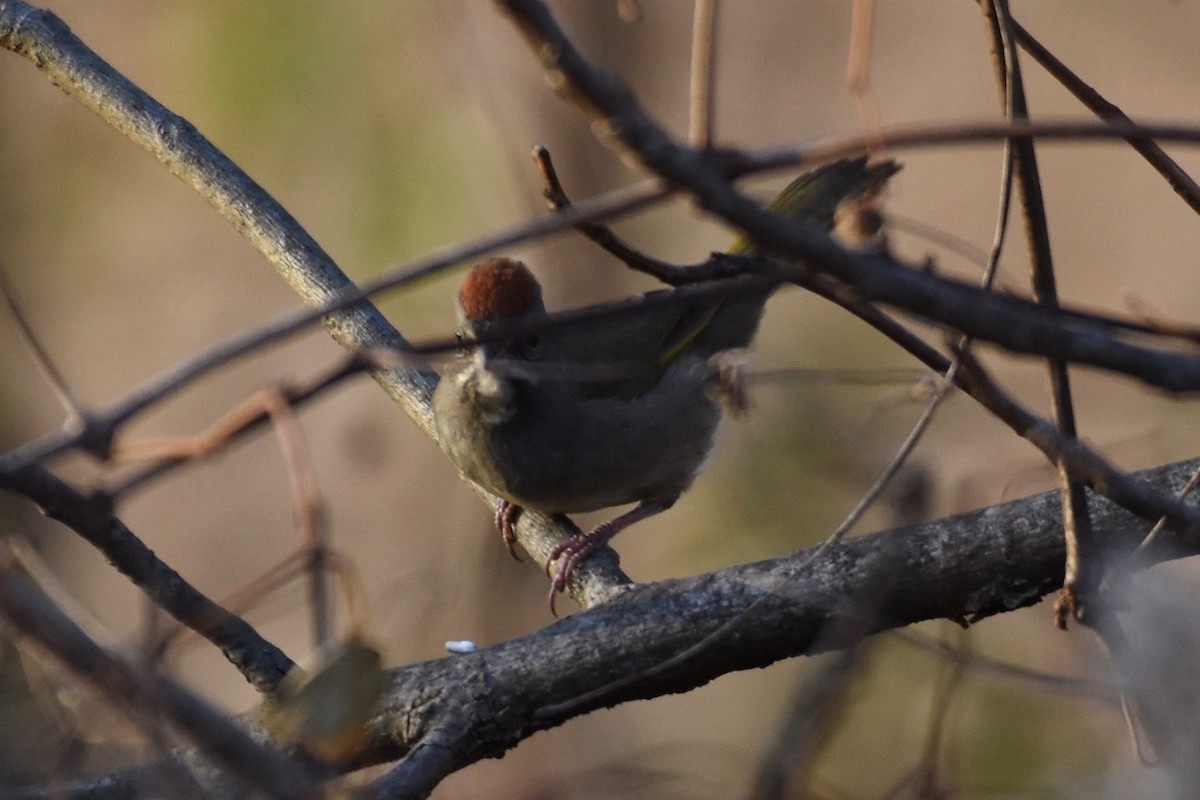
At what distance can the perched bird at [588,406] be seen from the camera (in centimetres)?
346

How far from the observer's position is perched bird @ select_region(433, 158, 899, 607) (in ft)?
11.4

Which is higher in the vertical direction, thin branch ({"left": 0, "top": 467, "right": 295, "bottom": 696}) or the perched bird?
the perched bird

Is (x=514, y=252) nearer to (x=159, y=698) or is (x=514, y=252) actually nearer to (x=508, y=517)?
(x=508, y=517)

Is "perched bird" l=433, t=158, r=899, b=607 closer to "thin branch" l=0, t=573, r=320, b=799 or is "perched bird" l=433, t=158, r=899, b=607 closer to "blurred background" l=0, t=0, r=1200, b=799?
"blurred background" l=0, t=0, r=1200, b=799

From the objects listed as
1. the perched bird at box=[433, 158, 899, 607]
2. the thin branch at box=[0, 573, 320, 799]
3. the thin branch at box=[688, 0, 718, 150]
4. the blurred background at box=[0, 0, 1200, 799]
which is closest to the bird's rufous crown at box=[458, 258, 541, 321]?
the perched bird at box=[433, 158, 899, 607]

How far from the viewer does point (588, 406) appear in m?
3.81

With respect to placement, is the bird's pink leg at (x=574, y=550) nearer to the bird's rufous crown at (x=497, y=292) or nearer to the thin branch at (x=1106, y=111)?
the bird's rufous crown at (x=497, y=292)

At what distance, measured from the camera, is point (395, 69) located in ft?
26.5

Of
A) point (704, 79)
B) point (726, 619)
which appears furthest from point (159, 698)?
point (726, 619)

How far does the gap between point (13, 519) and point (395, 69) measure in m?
3.44

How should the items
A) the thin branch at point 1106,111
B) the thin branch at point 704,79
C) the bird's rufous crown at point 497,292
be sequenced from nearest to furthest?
1. the thin branch at point 704,79
2. the thin branch at point 1106,111
3. the bird's rufous crown at point 497,292

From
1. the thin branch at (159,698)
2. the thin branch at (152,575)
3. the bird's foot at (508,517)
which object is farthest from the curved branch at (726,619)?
the bird's foot at (508,517)

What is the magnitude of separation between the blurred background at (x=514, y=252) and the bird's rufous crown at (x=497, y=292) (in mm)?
1620

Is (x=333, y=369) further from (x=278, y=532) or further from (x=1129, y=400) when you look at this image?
(x=278, y=532)
